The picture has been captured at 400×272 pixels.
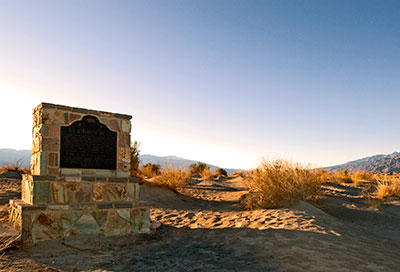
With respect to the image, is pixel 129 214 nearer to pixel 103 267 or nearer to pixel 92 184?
pixel 92 184

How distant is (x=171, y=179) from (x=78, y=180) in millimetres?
7211

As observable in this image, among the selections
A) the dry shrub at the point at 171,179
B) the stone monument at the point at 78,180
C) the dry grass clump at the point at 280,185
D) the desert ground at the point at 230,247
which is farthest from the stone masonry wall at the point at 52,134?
the dry shrub at the point at 171,179

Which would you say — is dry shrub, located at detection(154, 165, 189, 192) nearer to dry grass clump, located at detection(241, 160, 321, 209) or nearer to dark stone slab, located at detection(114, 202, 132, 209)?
dry grass clump, located at detection(241, 160, 321, 209)

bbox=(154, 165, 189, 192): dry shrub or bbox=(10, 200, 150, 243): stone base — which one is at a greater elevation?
bbox=(154, 165, 189, 192): dry shrub

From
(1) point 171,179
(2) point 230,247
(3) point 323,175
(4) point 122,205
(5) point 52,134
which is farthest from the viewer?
(3) point 323,175

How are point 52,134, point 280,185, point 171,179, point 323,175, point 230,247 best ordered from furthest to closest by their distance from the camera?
point 323,175 → point 171,179 → point 280,185 → point 52,134 → point 230,247

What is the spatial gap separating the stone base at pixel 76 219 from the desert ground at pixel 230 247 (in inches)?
7.9

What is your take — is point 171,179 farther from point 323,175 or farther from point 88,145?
point 323,175

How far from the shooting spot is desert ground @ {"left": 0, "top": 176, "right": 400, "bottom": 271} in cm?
448

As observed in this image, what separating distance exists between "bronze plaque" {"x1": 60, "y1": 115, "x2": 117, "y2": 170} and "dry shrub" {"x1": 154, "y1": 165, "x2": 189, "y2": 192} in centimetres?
608

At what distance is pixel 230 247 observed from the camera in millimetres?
5461

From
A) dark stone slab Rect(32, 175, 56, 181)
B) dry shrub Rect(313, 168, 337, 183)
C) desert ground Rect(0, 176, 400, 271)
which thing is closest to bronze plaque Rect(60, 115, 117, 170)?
dark stone slab Rect(32, 175, 56, 181)

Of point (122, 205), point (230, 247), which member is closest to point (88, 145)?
point (122, 205)

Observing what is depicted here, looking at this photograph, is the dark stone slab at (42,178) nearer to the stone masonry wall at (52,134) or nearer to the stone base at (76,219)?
the stone masonry wall at (52,134)
